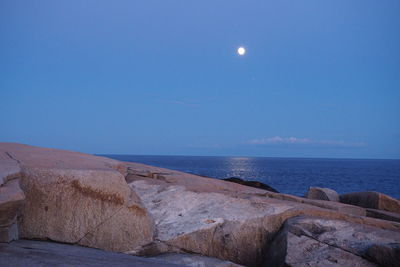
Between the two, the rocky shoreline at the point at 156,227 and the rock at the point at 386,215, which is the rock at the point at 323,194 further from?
the rocky shoreline at the point at 156,227

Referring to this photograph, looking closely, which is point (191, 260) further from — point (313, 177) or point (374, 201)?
point (313, 177)

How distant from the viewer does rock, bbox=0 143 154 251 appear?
4.41 metres

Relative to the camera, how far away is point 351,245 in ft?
15.3

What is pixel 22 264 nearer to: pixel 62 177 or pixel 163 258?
pixel 62 177

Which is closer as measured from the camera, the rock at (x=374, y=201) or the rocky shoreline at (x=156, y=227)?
the rocky shoreline at (x=156, y=227)

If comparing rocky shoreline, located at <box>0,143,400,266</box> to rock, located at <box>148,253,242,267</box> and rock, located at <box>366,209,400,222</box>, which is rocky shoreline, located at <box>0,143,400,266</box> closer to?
rock, located at <box>148,253,242,267</box>

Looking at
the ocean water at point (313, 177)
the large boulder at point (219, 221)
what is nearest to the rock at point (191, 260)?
the large boulder at point (219, 221)

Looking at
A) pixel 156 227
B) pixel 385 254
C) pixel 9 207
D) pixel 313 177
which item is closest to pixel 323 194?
pixel 385 254

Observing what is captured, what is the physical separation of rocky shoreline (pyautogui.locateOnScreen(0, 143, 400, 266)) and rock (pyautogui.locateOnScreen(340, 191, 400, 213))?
10.5ft

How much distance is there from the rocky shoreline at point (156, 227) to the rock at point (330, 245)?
1cm

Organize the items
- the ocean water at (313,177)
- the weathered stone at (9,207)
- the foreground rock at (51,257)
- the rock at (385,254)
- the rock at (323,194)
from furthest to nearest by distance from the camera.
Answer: the ocean water at (313,177) < the rock at (323,194) < the rock at (385,254) < the weathered stone at (9,207) < the foreground rock at (51,257)

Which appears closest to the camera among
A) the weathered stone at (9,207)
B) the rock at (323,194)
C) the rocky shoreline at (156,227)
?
the weathered stone at (9,207)

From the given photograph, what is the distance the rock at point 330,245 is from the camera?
4.36 meters


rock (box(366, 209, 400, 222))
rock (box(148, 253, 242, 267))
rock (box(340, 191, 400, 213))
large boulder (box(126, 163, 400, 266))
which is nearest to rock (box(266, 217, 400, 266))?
large boulder (box(126, 163, 400, 266))
